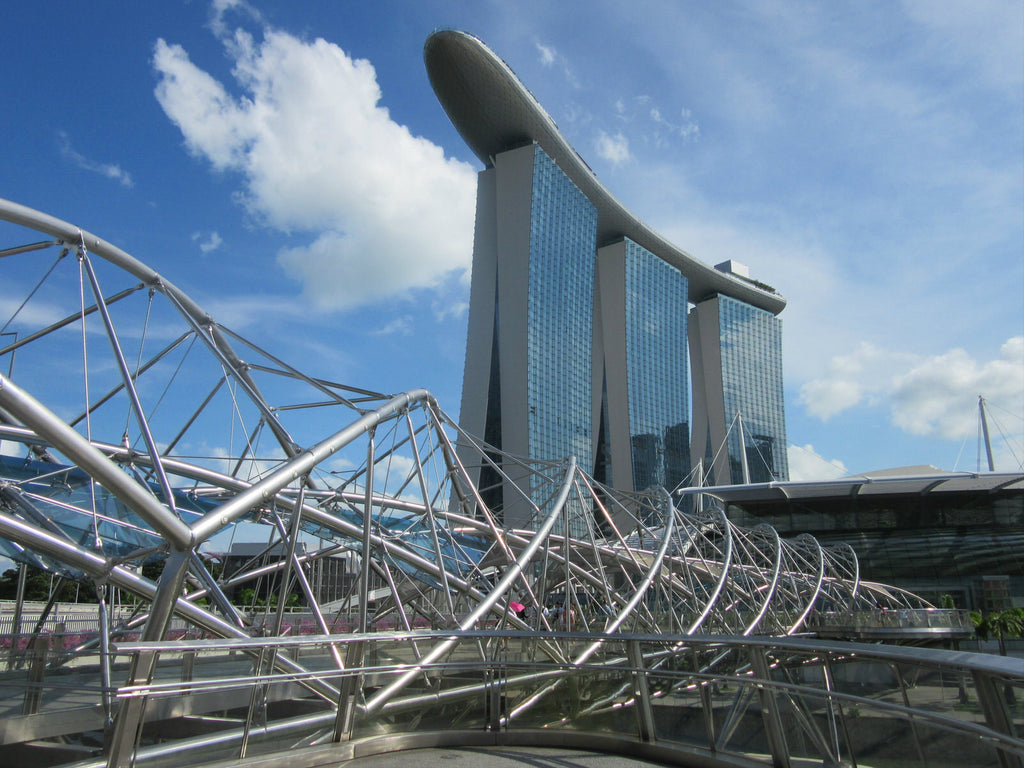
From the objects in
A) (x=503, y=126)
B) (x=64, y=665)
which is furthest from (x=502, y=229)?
(x=64, y=665)

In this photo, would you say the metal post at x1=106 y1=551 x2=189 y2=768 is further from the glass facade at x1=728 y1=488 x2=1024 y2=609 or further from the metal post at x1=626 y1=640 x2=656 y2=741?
the glass facade at x1=728 y1=488 x2=1024 y2=609

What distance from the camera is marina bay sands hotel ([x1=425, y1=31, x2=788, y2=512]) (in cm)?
8038

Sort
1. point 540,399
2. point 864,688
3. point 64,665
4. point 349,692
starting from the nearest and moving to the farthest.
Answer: point 864,688, point 349,692, point 64,665, point 540,399

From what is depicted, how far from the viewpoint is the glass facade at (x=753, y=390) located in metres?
124

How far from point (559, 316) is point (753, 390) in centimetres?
5416

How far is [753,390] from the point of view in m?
127

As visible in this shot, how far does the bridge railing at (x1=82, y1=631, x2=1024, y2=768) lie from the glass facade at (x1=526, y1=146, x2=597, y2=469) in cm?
6875

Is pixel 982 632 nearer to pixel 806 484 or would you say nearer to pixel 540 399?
pixel 806 484

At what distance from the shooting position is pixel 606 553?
99.3ft

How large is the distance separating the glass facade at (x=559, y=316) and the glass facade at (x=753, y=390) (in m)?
41.6

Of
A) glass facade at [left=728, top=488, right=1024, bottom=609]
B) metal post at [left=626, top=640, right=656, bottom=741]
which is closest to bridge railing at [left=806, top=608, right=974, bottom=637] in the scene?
glass facade at [left=728, top=488, right=1024, bottom=609]

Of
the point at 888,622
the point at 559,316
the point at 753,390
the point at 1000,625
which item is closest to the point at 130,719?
the point at 888,622

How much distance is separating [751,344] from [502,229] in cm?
6275

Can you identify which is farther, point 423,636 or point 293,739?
point 423,636
